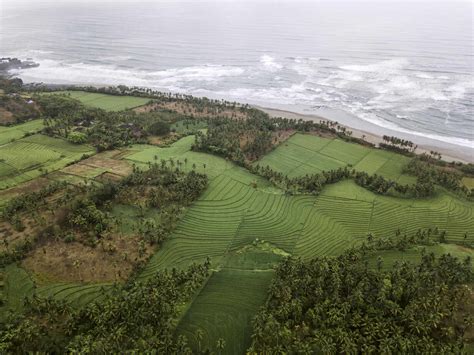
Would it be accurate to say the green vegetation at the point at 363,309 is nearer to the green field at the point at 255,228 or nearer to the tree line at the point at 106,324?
the green field at the point at 255,228

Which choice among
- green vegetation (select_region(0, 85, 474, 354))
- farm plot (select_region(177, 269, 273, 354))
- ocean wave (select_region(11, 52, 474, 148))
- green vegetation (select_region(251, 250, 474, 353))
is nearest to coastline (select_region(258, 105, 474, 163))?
ocean wave (select_region(11, 52, 474, 148))

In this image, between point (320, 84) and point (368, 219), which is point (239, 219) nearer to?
point (368, 219)

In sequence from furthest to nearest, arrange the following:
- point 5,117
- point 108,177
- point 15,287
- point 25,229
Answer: point 5,117, point 108,177, point 25,229, point 15,287

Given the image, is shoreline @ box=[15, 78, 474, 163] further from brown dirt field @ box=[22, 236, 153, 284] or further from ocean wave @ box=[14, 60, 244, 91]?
brown dirt field @ box=[22, 236, 153, 284]

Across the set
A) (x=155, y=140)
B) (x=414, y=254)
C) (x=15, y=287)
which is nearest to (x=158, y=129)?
(x=155, y=140)

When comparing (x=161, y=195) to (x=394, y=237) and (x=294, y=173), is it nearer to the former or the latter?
(x=294, y=173)

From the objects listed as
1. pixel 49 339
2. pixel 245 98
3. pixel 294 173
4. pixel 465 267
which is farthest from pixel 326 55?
pixel 49 339
